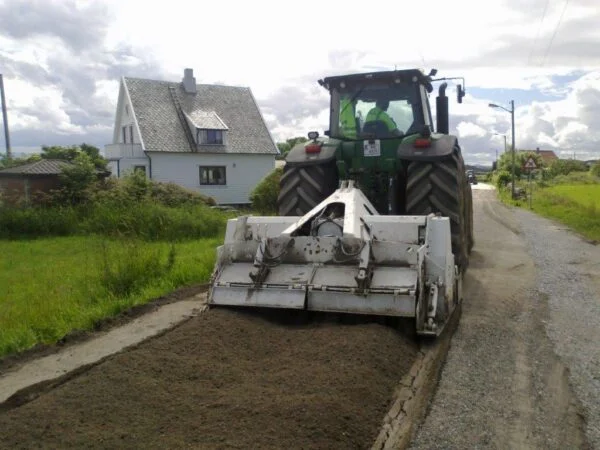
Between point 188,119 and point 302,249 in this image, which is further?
point 188,119

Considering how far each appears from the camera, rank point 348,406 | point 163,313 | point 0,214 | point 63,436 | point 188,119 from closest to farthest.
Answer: point 63,436, point 348,406, point 163,313, point 0,214, point 188,119

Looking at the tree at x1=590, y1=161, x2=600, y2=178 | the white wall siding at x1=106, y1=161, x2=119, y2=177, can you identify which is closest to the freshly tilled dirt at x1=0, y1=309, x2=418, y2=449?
the white wall siding at x1=106, y1=161, x2=119, y2=177

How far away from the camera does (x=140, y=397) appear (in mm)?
3895

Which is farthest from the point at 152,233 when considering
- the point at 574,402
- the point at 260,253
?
the point at 574,402

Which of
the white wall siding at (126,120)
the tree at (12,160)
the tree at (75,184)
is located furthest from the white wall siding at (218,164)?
the tree at (75,184)

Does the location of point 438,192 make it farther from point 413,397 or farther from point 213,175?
point 213,175

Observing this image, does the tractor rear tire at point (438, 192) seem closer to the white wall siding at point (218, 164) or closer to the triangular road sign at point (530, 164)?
the triangular road sign at point (530, 164)

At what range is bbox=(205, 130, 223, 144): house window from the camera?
30.2 metres

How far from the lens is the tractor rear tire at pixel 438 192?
686cm

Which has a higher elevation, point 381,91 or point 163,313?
point 381,91

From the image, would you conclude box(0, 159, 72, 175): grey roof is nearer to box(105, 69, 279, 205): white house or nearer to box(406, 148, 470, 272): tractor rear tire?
box(105, 69, 279, 205): white house

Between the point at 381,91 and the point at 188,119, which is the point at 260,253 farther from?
the point at 188,119

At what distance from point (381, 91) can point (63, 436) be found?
5705mm

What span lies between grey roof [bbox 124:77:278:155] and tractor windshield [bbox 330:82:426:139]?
22055 millimetres
